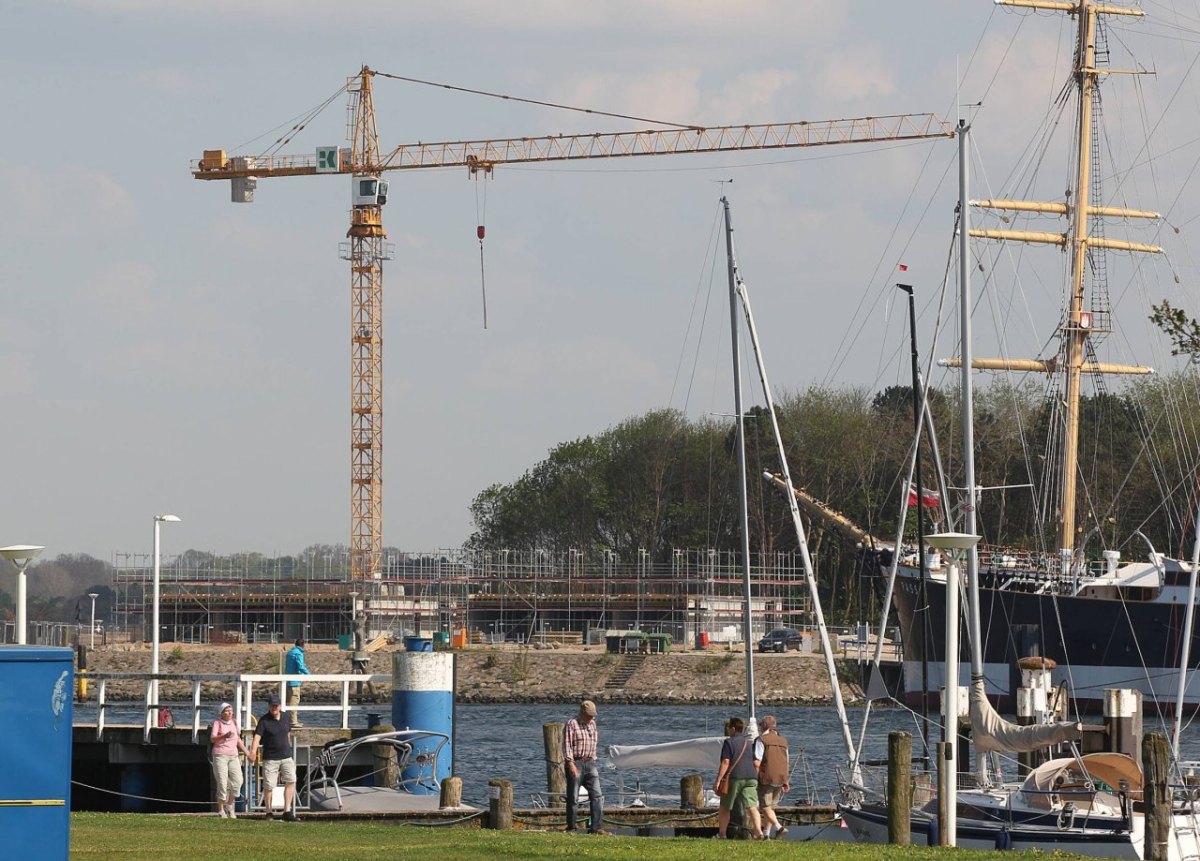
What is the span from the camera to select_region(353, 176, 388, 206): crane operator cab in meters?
143

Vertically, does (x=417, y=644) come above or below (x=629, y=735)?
above

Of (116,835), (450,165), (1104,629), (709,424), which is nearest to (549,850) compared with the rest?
(116,835)

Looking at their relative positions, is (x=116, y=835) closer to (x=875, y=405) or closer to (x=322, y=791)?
(x=322, y=791)

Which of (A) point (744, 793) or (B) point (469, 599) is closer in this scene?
(A) point (744, 793)

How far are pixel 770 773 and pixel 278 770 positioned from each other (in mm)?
6860

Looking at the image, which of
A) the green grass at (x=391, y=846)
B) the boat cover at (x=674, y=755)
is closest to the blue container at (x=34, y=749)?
the green grass at (x=391, y=846)

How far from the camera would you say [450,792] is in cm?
2702

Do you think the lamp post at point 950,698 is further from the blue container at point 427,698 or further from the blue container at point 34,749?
the blue container at point 34,749

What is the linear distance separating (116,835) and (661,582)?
348 ft

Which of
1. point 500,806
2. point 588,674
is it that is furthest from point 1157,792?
point 588,674

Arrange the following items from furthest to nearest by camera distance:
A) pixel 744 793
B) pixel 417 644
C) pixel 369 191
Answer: pixel 369 191 < pixel 417 644 < pixel 744 793

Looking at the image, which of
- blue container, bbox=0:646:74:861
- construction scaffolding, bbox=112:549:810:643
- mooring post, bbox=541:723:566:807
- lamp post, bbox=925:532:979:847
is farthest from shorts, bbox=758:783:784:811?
construction scaffolding, bbox=112:549:810:643

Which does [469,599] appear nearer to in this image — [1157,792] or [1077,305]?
[1077,305]

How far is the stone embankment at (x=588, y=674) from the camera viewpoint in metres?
100
